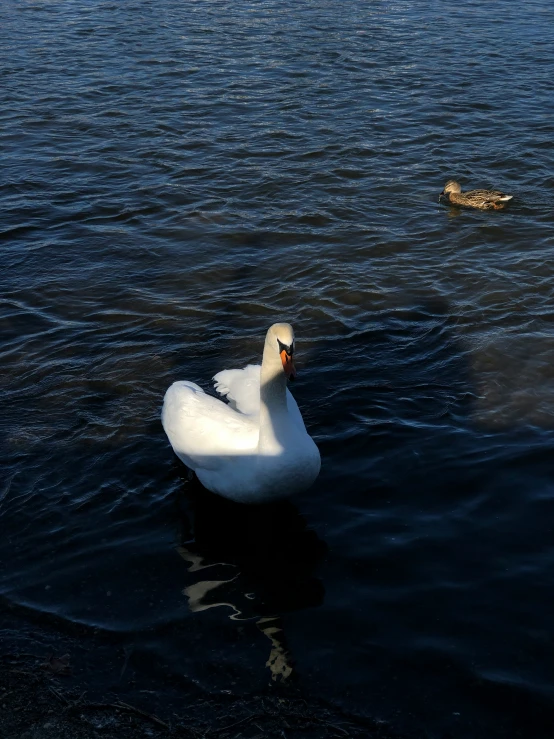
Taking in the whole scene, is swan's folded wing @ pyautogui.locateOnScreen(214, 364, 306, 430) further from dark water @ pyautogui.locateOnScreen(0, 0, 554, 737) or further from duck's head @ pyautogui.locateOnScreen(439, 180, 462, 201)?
duck's head @ pyautogui.locateOnScreen(439, 180, 462, 201)

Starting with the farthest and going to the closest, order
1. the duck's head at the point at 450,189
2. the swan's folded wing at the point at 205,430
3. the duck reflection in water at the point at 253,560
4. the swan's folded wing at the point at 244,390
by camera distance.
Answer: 1. the duck's head at the point at 450,189
2. the swan's folded wing at the point at 244,390
3. the swan's folded wing at the point at 205,430
4. the duck reflection in water at the point at 253,560

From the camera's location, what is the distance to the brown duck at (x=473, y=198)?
12.7 metres

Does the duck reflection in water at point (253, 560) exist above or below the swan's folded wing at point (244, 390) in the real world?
below

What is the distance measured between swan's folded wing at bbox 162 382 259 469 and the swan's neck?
16cm

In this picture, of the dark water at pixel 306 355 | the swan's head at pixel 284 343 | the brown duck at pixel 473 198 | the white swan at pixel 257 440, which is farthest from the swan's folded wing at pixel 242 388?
the brown duck at pixel 473 198

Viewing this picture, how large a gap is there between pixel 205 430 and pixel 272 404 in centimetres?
64

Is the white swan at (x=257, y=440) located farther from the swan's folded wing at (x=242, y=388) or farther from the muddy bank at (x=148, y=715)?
the muddy bank at (x=148, y=715)

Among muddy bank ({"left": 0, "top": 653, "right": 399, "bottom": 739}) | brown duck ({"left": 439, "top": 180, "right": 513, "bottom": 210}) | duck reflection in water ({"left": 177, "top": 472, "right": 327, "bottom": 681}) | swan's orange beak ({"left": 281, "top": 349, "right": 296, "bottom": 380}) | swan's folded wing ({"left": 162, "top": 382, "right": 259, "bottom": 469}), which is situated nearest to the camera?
muddy bank ({"left": 0, "top": 653, "right": 399, "bottom": 739})

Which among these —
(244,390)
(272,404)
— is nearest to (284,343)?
(272,404)

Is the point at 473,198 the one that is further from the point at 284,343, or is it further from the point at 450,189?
the point at 284,343

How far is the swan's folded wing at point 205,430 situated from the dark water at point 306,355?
48 centimetres

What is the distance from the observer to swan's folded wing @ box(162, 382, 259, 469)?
707 centimetres

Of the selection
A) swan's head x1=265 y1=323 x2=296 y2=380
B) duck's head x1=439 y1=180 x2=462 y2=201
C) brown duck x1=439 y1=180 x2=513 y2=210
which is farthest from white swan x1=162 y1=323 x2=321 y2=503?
duck's head x1=439 y1=180 x2=462 y2=201

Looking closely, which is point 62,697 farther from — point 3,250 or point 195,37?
point 195,37
